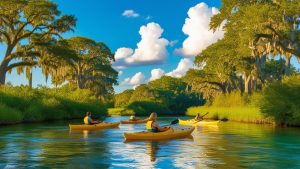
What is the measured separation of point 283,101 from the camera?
110 feet

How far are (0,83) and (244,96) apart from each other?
25682 mm

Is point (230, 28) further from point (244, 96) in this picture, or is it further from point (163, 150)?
point (163, 150)

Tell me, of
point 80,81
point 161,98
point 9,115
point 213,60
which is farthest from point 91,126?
point 161,98

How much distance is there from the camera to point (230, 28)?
145ft

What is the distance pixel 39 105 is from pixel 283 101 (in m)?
22.1

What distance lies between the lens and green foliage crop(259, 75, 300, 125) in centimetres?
3291

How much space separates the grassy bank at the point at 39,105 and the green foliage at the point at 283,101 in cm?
1994

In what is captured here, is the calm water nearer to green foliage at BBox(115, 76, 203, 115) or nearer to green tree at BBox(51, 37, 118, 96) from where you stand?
green tree at BBox(51, 37, 118, 96)

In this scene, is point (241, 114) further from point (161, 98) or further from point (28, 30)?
point (161, 98)

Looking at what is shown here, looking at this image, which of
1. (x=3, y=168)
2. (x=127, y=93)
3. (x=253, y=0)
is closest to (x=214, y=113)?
(x=253, y=0)

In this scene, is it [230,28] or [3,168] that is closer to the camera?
[3,168]

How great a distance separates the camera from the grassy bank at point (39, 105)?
36.8m

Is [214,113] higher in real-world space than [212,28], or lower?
lower

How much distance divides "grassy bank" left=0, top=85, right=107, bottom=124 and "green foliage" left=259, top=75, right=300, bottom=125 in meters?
19.9
